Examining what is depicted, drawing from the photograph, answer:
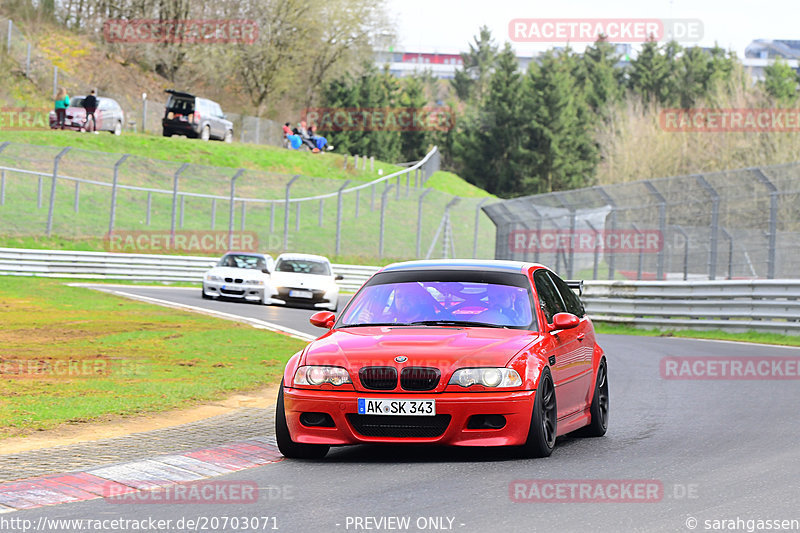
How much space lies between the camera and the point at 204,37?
71312 mm

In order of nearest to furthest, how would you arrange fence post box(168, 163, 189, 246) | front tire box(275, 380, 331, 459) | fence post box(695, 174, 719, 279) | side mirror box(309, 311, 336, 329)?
front tire box(275, 380, 331, 459), side mirror box(309, 311, 336, 329), fence post box(695, 174, 719, 279), fence post box(168, 163, 189, 246)

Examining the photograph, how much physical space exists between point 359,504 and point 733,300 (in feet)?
54.2

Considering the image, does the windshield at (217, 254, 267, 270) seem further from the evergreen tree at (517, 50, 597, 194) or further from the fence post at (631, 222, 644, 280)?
the evergreen tree at (517, 50, 597, 194)

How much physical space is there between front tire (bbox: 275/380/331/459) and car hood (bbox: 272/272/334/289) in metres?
19.2

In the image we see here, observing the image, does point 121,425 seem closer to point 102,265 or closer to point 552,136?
point 102,265

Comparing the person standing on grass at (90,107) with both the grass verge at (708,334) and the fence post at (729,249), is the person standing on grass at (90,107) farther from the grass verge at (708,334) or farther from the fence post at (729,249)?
the fence post at (729,249)

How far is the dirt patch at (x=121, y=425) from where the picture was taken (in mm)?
8703

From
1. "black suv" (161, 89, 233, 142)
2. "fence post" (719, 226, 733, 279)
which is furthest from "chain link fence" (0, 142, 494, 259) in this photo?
"fence post" (719, 226, 733, 279)

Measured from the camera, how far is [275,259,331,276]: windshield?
92.1 feet

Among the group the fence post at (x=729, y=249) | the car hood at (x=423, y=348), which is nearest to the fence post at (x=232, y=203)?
the fence post at (x=729, y=249)

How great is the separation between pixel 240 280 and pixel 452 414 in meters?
21.4

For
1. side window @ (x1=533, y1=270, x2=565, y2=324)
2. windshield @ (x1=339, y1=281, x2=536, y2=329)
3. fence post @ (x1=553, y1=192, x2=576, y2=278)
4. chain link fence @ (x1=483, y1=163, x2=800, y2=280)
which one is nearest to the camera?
windshield @ (x1=339, y1=281, x2=536, y2=329)

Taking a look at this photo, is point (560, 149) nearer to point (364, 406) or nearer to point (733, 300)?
point (733, 300)

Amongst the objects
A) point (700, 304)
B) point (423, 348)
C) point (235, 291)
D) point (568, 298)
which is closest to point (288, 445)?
point (423, 348)
